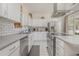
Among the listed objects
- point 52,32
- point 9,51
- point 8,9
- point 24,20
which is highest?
point 8,9

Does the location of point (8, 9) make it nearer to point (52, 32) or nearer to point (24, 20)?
point (24, 20)

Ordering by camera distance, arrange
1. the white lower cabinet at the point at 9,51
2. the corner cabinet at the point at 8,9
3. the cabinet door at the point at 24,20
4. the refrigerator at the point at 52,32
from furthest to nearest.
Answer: the cabinet door at the point at 24,20, the refrigerator at the point at 52,32, the corner cabinet at the point at 8,9, the white lower cabinet at the point at 9,51

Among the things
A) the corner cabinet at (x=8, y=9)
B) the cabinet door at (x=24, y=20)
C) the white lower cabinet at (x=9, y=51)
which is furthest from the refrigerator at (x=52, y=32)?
the white lower cabinet at (x=9, y=51)

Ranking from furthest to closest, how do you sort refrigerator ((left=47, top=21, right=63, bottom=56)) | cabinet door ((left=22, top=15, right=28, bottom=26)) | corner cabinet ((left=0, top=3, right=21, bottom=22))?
cabinet door ((left=22, top=15, right=28, bottom=26)) < refrigerator ((left=47, top=21, right=63, bottom=56)) < corner cabinet ((left=0, top=3, right=21, bottom=22))

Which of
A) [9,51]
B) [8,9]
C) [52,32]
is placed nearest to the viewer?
[9,51]

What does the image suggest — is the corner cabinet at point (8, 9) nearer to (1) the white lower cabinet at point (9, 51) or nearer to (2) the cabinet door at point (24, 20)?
(2) the cabinet door at point (24, 20)

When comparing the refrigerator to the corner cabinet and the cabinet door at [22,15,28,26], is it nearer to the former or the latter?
the cabinet door at [22,15,28,26]

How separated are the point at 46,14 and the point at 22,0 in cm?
189

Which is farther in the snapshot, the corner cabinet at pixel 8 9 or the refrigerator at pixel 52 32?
the refrigerator at pixel 52 32

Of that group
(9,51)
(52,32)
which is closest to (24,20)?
(52,32)

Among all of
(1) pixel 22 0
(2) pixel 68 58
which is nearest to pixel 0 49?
(1) pixel 22 0

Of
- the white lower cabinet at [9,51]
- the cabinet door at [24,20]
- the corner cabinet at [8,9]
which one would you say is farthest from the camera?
the cabinet door at [24,20]

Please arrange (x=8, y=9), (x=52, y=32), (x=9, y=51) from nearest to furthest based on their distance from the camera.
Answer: (x=9, y=51), (x=8, y=9), (x=52, y=32)

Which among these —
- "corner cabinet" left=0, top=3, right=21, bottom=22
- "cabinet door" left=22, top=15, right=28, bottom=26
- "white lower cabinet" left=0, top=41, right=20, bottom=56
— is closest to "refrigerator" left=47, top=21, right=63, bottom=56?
"cabinet door" left=22, top=15, right=28, bottom=26
